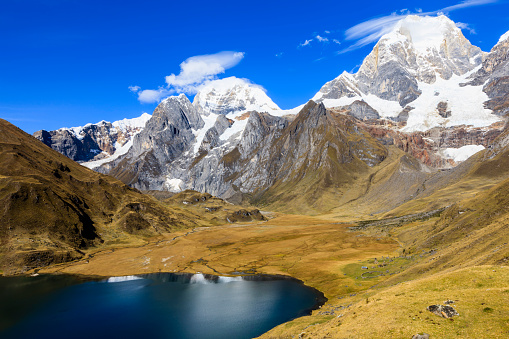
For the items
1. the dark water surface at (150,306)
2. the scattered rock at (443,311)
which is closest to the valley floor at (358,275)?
the scattered rock at (443,311)

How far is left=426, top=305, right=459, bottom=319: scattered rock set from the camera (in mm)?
37150

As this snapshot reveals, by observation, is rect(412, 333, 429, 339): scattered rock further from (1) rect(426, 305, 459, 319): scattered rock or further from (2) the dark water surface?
(2) the dark water surface

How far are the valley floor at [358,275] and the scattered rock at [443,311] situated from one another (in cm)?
67

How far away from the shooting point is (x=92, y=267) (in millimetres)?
145875

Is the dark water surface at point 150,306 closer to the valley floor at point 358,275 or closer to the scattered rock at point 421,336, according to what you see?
the valley floor at point 358,275

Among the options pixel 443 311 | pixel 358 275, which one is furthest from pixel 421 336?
pixel 358 275

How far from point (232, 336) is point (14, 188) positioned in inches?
7038

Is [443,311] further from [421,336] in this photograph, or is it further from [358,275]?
[358,275]

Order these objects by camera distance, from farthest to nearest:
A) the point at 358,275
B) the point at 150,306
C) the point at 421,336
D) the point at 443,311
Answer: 1. the point at 358,275
2. the point at 150,306
3. the point at 443,311
4. the point at 421,336

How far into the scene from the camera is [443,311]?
1495 inches

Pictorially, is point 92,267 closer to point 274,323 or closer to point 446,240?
point 274,323

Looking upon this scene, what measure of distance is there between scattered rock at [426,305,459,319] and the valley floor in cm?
67

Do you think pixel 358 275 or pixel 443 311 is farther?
pixel 358 275

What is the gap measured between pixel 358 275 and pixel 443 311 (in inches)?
2719
